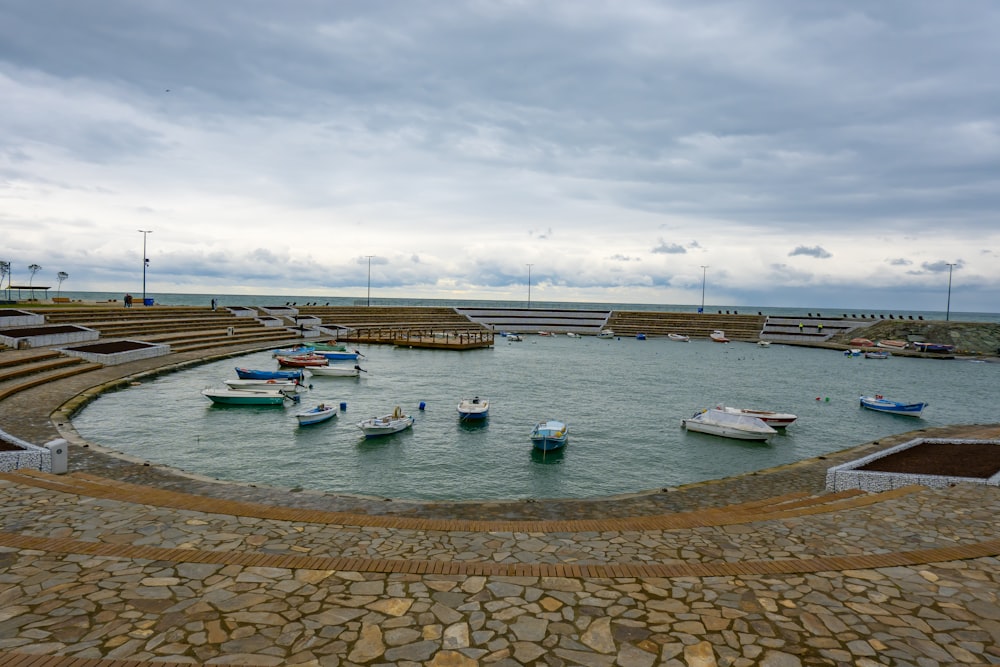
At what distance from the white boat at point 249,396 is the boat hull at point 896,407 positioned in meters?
36.6

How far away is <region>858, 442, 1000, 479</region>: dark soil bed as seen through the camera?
48.8ft

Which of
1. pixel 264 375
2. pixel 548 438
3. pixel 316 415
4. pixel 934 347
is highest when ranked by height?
pixel 934 347

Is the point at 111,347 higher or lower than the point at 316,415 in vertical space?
higher

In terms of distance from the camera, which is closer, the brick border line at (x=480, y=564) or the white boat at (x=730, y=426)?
the brick border line at (x=480, y=564)

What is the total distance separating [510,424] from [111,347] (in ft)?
101

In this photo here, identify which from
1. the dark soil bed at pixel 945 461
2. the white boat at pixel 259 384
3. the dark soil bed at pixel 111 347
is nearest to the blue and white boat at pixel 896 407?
the dark soil bed at pixel 945 461

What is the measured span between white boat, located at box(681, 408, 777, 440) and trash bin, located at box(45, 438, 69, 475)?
25.7m

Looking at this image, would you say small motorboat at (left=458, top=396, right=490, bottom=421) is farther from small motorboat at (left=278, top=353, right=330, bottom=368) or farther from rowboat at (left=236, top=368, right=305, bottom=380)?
small motorboat at (left=278, top=353, right=330, bottom=368)

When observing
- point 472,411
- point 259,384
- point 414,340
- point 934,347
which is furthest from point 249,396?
point 934,347

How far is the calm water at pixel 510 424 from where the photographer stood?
20438mm

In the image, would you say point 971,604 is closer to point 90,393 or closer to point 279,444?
point 279,444

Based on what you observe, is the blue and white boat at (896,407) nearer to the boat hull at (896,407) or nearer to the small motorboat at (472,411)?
the boat hull at (896,407)

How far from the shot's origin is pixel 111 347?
4069 cm

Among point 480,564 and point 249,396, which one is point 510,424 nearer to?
Result: point 249,396
